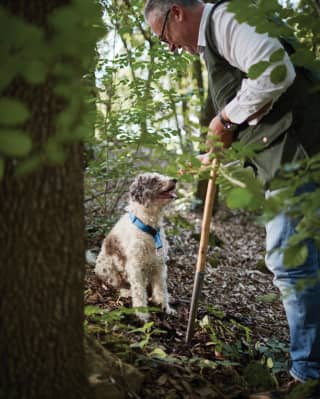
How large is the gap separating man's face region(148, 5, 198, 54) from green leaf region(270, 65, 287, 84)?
0.86 metres

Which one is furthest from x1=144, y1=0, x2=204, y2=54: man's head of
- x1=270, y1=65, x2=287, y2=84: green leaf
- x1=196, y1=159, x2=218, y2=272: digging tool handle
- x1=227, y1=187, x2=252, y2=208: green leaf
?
x1=227, y1=187, x2=252, y2=208: green leaf

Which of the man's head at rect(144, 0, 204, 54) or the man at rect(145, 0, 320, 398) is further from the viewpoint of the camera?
the man's head at rect(144, 0, 204, 54)

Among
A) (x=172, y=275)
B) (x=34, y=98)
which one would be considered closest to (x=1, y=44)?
(x=34, y=98)

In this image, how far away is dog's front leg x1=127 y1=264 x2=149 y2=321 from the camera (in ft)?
13.2

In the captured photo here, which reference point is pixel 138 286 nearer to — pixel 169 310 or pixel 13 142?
pixel 169 310

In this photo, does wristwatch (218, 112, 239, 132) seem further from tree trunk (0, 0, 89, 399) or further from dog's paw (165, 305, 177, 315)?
dog's paw (165, 305, 177, 315)

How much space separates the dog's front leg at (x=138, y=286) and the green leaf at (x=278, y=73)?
8.09 feet

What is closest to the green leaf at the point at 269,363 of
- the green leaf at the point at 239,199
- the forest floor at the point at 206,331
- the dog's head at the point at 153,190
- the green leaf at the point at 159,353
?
the forest floor at the point at 206,331

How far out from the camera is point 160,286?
4188 millimetres

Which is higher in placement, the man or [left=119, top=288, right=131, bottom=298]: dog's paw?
the man

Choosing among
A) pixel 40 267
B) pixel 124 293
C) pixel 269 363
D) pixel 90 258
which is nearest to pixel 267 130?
pixel 40 267

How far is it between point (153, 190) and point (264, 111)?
68.9 inches

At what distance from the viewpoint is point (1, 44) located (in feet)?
3.52

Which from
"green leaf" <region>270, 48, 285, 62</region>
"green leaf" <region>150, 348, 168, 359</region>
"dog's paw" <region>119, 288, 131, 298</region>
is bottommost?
"green leaf" <region>150, 348, 168, 359</region>
